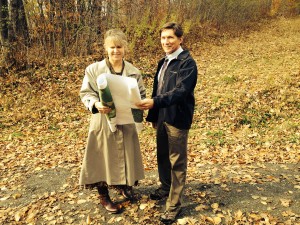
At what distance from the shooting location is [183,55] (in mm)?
3309

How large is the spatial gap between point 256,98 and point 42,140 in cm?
648

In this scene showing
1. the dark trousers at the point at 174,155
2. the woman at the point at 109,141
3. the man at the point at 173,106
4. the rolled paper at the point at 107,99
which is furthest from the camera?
the dark trousers at the point at 174,155

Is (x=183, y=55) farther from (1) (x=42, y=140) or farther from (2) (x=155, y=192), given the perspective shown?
(1) (x=42, y=140)

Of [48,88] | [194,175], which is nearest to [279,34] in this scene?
[48,88]

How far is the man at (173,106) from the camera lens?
319cm

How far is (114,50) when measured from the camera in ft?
10.8

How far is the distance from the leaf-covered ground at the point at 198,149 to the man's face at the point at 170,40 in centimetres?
230

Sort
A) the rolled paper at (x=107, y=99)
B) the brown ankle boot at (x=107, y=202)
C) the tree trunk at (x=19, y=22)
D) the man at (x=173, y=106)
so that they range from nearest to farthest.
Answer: the rolled paper at (x=107, y=99)
the man at (x=173, y=106)
the brown ankle boot at (x=107, y=202)
the tree trunk at (x=19, y=22)

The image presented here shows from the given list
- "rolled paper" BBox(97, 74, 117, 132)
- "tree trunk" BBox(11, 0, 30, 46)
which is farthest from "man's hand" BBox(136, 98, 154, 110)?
"tree trunk" BBox(11, 0, 30, 46)

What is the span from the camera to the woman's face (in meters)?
3.27

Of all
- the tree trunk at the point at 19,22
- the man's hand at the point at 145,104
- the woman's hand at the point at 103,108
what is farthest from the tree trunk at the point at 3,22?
the man's hand at the point at 145,104

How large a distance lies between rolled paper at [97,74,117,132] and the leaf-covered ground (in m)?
1.53

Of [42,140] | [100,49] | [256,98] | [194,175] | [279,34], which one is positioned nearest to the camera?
[194,175]

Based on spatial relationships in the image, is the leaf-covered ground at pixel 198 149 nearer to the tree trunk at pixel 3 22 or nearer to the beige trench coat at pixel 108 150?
the beige trench coat at pixel 108 150
